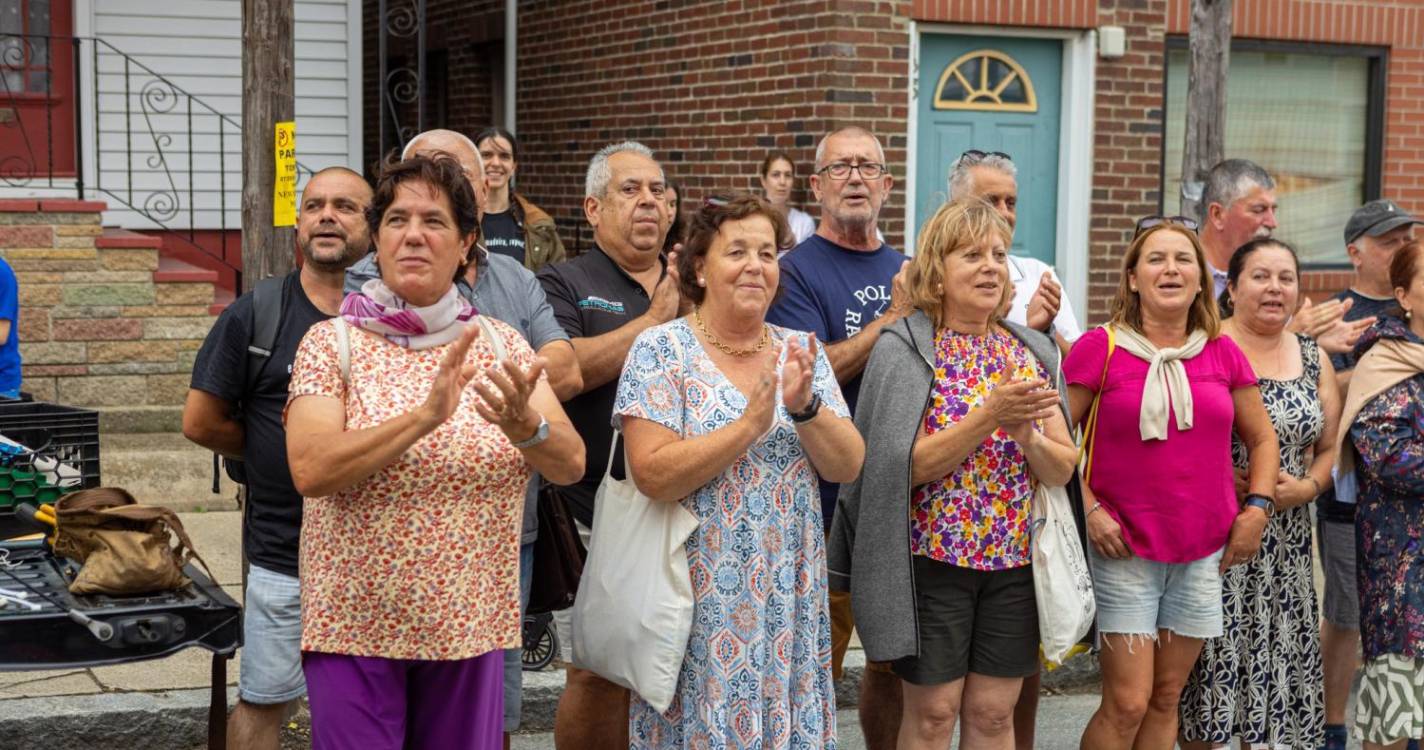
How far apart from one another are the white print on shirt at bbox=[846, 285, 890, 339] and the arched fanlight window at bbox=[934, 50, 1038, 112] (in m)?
5.12

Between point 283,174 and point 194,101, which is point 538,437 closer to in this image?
point 283,174

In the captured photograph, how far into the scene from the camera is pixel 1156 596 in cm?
507

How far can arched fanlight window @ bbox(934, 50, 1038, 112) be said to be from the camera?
10.2m

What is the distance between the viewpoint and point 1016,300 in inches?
221

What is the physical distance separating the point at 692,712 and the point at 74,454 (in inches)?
72.0

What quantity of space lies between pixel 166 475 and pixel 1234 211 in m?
5.50

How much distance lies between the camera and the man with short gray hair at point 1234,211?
20.7ft

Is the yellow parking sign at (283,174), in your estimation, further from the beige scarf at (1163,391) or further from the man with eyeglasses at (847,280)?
the beige scarf at (1163,391)

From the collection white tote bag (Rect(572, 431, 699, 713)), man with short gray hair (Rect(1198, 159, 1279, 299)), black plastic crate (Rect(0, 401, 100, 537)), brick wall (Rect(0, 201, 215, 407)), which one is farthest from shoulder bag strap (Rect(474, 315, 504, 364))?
brick wall (Rect(0, 201, 215, 407))

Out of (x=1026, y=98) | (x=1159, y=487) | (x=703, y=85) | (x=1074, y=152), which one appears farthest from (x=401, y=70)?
(x=1159, y=487)

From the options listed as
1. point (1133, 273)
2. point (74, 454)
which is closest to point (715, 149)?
point (1133, 273)

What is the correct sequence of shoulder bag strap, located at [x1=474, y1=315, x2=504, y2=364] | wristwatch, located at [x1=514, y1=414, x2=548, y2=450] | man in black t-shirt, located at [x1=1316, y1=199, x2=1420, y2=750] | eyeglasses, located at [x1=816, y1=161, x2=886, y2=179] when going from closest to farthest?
wristwatch, located at [x1=514, y1=414, x2=548, y2=450], shoulder bag strap, located at [x1=474, y1=315, x2=504, y2=364], eyeglasses, located at [x1=816, y1=161, x2=886, y2=179], man in black t-shirt, located at [x1=1316, y1=199, x2=1420, y2=750]

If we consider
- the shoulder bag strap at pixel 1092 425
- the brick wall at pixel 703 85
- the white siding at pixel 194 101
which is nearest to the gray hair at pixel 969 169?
the shoulder bag strap at pixel 1092 425

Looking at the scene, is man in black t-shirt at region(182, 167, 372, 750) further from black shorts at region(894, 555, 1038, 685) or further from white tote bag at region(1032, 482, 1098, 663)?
white tote bag at region(1032, 482, 1098, 663)
